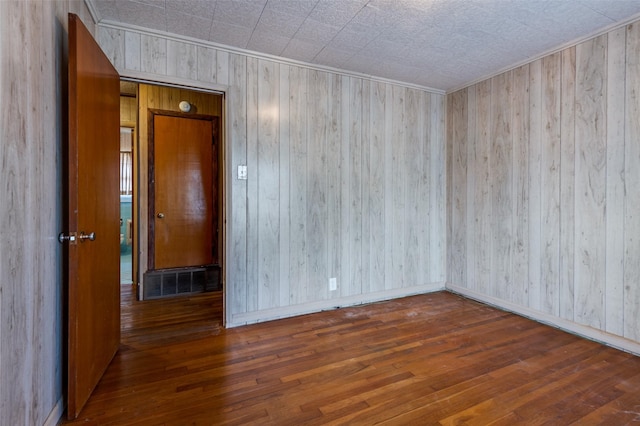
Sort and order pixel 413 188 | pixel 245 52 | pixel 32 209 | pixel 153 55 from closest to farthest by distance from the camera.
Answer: pixel 32 209 → pixel 153 55 → pixel 245 52 → pixel 413 188

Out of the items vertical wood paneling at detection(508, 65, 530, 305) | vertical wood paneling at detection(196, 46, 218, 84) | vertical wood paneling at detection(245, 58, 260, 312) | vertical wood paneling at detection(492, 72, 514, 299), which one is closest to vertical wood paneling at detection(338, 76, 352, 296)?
vertical wood paneling at detection(245, 58, 260, 312)

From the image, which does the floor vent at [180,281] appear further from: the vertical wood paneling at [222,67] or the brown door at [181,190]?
the vertical wood paneling at [222,67]

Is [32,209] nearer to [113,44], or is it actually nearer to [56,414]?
[56,414]

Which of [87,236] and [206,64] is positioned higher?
[206,64]

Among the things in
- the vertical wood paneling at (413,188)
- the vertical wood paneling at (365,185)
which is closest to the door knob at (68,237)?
the vertical wood paneling at (365,185)

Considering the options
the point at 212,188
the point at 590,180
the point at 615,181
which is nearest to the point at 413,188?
the point at 590,180

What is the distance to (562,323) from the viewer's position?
2.78 metres

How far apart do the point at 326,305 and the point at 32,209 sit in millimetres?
2490

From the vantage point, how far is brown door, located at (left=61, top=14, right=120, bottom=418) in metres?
1.61

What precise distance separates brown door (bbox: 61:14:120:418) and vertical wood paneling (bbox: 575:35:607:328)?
11.7ft

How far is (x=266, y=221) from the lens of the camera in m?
2.97

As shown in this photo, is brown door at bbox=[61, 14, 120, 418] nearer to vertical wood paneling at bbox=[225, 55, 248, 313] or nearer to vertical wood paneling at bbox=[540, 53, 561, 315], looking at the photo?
vertical wood paneling at bbox=[225, 55, 248, 313]

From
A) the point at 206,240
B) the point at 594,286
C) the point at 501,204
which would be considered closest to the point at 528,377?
the point at 594,286

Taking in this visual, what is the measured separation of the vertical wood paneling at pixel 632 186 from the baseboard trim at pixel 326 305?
182 centimetres
